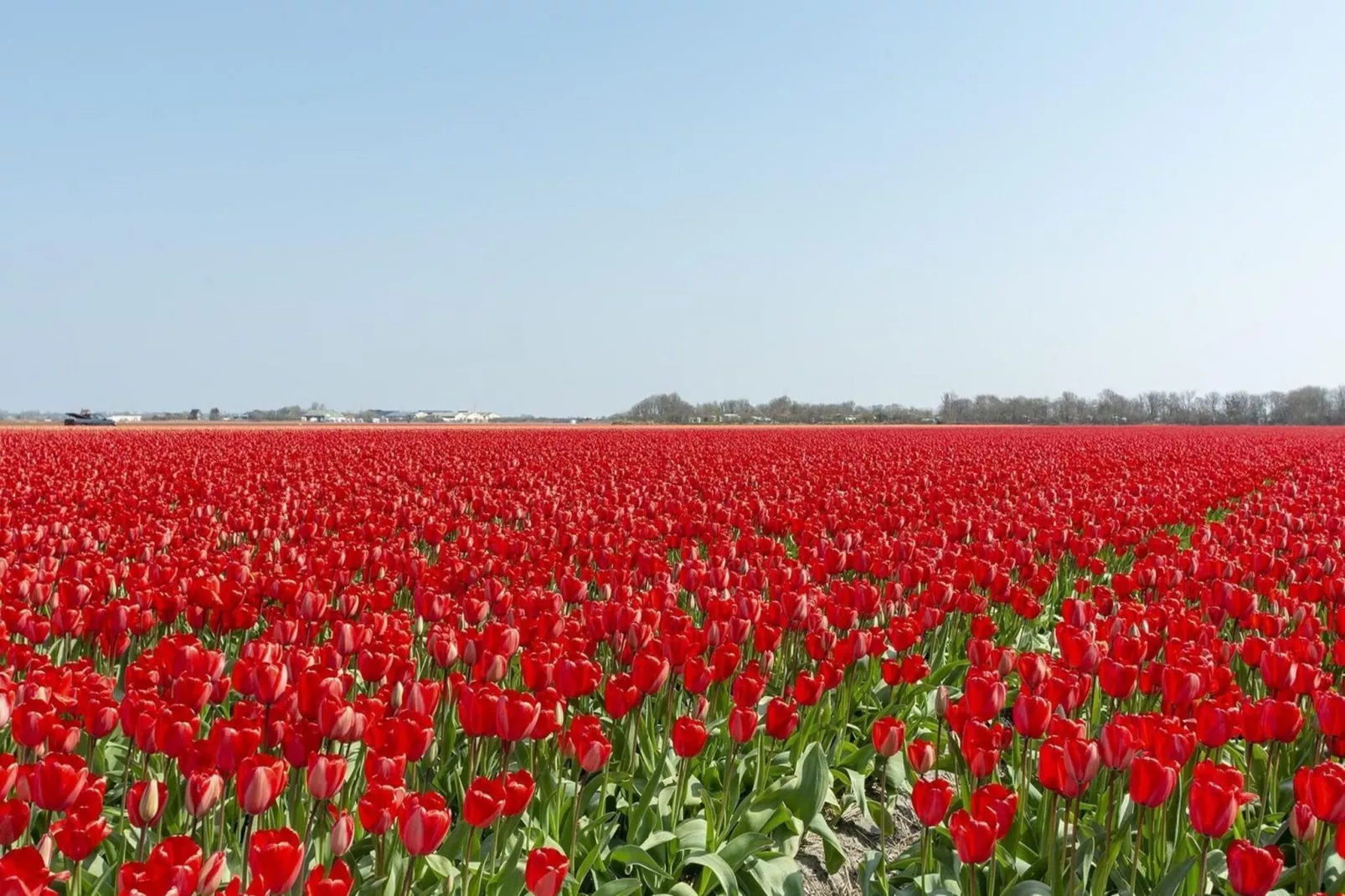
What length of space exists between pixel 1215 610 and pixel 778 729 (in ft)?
9.75

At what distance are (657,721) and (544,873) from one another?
2179mm

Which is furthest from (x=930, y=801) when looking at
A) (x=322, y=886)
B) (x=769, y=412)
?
(x=769, y=412)

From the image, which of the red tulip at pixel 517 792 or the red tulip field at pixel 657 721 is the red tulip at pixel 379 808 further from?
the red tulip at pixel 517 792

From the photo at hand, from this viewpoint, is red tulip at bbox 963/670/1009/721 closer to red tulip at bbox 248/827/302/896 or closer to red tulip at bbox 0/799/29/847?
red tulip at bbox 248/827/302/896

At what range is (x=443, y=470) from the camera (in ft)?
52.6

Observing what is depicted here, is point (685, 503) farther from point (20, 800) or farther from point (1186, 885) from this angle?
point (20, 800)

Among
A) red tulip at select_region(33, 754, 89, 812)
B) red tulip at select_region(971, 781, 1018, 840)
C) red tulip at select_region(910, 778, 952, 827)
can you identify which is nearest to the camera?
red tulip at select_region(33, 754, 89, 812)

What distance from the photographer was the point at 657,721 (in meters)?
4.20

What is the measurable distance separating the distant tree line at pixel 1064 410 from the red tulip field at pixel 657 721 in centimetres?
11483

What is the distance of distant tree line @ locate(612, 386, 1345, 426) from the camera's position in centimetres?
12669

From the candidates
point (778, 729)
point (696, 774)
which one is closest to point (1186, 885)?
point (778, 729)

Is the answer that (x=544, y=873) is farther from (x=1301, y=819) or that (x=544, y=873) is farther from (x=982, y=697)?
(x=1301, y=819)

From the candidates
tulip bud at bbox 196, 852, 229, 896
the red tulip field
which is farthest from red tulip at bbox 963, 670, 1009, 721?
tulip bud at bbox 196, 852, 229, 896

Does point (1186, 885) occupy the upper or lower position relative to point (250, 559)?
lower
